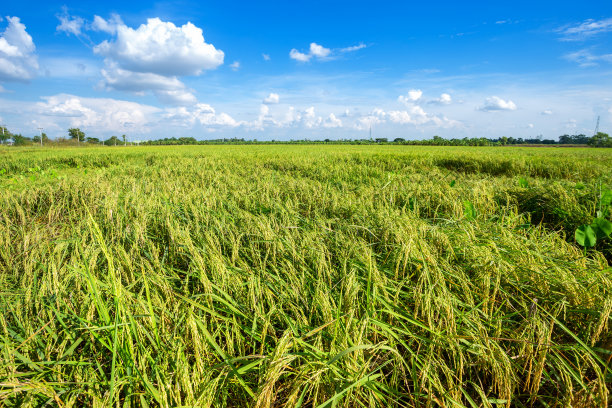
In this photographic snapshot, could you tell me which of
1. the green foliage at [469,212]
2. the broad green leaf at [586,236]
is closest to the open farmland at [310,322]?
the broad green leaf at [586,236]

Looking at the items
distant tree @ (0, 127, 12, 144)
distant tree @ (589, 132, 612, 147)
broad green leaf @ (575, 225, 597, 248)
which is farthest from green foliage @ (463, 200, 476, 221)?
distant tree @ (0, 127, 12, 144)

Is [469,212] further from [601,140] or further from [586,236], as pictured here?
[601,140]

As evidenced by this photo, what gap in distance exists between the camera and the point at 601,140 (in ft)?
119

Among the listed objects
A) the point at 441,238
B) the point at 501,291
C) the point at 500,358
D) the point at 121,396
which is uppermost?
the point at 441,238

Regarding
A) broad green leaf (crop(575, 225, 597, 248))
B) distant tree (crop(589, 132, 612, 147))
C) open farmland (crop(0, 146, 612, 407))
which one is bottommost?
open farmland (crop(0, 146, 612, 407))

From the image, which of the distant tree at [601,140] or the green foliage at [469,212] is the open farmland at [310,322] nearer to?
the green foliage at [469,212]

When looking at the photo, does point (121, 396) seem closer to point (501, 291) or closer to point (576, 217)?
point (501, 291)

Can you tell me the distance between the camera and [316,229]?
255 cm

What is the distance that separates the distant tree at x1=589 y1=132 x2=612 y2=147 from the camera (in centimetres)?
3502

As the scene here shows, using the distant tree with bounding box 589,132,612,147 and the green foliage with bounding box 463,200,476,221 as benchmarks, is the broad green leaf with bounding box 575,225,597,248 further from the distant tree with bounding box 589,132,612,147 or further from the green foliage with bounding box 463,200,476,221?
the distant tree with bounding box 589,132,612,147

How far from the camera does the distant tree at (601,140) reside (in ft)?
115

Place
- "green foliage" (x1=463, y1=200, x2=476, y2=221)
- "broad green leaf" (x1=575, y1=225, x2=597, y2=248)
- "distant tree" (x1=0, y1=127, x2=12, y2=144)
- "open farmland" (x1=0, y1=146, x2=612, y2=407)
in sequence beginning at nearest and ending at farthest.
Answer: "open farmland" (x1=0, y1=146, x2=612, y2=407)
"broad green leaf" (x1=575, y1=225, x2=597, y2=248)
"green foliage" (x1=463, y1=200, x2=476, y2=221)
"distant tree" (x1=0, y1=127, x2=12, y2=144)

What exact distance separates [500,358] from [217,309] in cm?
145

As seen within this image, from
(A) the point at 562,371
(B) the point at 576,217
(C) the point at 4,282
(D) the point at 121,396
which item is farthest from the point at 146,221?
(B) the point at 576,217
